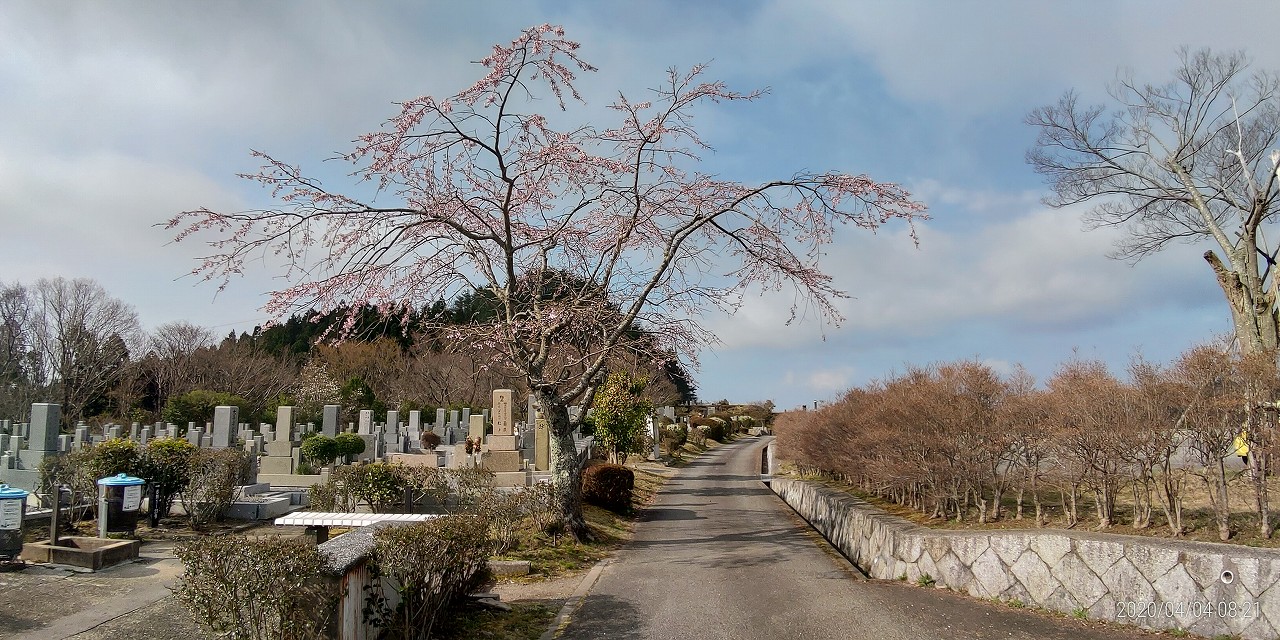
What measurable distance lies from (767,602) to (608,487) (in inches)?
339

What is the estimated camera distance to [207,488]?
12094mm

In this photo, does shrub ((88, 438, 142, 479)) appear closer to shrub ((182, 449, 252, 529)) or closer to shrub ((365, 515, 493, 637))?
shrub ((182, 449, 252, 529))

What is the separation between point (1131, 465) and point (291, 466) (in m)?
19.0

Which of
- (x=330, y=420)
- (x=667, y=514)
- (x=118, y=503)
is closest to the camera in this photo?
(x=118, y=503)

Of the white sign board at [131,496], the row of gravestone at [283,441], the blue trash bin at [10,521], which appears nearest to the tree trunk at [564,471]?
the row of gravestone at [283,441]

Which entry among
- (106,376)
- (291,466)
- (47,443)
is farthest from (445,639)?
(106,376)

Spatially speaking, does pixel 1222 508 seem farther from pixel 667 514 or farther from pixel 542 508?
pixel 667 514

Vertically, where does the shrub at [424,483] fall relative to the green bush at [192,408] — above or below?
below

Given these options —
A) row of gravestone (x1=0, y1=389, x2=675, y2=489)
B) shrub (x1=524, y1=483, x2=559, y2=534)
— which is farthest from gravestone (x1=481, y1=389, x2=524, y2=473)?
shrub (x1=524, y1=483, x2=559, y2=534)

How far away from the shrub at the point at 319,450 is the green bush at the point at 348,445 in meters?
0.16

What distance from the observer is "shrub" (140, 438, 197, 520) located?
11.7 meters

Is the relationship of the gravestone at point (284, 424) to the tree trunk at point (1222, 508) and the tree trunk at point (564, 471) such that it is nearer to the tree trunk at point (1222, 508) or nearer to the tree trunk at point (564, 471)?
the tree trunk at point (564, 471)

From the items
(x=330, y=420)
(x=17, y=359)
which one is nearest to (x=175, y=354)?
(x=17, y=359)

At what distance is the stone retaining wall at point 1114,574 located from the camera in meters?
6.80
